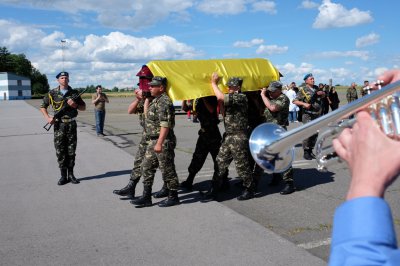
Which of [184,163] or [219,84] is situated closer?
[219,84]

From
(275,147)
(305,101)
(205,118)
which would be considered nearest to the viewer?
(275,147)

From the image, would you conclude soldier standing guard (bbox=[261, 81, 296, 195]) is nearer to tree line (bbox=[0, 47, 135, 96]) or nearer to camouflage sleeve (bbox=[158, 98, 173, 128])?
camouflage sleeve (bbox=[158, 98, 173, 128])

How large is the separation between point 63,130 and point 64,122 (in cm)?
16

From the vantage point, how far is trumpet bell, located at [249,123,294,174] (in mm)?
1989

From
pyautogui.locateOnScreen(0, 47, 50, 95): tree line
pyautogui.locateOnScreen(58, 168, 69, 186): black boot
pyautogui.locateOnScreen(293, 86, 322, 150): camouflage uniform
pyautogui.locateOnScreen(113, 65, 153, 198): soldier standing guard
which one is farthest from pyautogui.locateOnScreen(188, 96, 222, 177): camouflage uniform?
pyautogui.locateOnScreen(0, 47, 50, 95): tree line

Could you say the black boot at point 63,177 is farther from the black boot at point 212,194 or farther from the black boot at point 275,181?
the black boot at point 275,181

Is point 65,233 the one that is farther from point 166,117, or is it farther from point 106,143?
point 106,143

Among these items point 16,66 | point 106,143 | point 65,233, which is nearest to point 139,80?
point 65,233

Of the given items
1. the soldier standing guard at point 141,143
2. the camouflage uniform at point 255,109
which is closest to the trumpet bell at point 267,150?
the soldier standing guard at point 141,143

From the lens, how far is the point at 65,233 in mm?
5012

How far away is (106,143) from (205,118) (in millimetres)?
7269

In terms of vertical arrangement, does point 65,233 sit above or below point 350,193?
below

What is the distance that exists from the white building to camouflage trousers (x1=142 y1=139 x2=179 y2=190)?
104178 mm

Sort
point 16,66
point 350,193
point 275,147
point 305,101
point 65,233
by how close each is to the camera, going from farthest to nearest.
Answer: point 16,66 < point 305,101 < point 65,233 < point 275,147 < point 350,193
